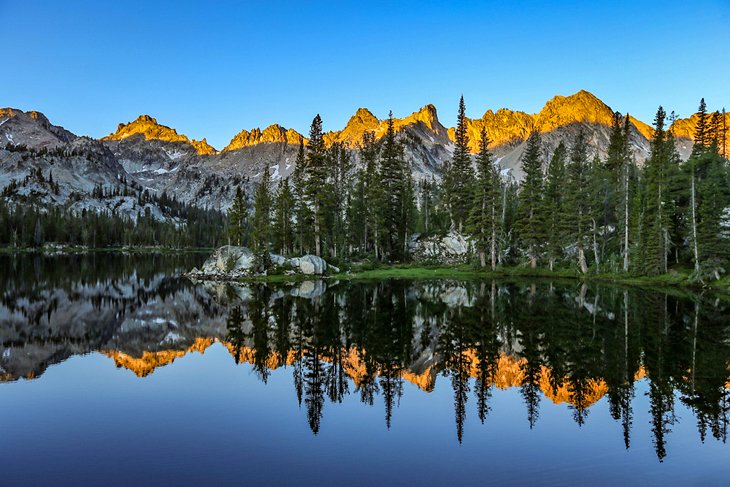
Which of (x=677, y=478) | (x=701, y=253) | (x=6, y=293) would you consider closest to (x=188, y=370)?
(x=677, y=478)

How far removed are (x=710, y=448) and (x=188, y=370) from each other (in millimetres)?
19415

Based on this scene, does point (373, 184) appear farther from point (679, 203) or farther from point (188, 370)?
point (188, 370)

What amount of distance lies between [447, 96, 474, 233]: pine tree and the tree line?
229 mm

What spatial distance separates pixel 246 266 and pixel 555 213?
45.1m

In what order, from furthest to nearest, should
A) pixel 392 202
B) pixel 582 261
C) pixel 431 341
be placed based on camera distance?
pixel 392 202
pixel 582 261
pixel 431 341

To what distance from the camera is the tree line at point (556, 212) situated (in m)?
57.9

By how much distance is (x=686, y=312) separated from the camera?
112 feet

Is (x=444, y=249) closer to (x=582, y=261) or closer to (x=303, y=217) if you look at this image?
(x=582, y=261)

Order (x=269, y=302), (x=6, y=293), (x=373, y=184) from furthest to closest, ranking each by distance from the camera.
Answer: (x=373, y=184)
(x=6, y=293)
(x=269, y=302)

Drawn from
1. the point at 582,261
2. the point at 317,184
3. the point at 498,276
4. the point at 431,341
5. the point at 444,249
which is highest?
the point at 317,184

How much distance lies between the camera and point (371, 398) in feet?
53.9

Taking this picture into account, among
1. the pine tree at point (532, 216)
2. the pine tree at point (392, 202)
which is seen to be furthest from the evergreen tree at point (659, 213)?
the pine tree at point (392, 202)

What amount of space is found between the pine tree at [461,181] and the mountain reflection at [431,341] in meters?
34.4

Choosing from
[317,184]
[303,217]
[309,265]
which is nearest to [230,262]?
[309,265]
